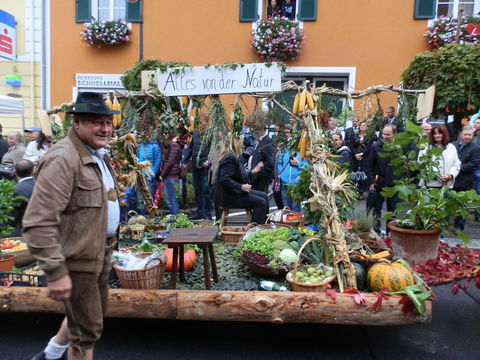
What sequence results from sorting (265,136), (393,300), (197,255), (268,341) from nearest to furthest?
(393,300) → (268,341) → (197,255) → (265,136)

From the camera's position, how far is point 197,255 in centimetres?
492

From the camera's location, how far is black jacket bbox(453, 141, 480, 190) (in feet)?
20.6

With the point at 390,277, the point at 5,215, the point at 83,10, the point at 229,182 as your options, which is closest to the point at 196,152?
the point at 229,182

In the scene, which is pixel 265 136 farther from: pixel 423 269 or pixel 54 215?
pixel 54 215

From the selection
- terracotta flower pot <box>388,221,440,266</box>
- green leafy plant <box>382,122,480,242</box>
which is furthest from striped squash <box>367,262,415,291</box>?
green leafy plant <box>382,122,480,242</box>

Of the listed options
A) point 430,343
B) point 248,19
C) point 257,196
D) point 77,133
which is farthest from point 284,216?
point 248,19

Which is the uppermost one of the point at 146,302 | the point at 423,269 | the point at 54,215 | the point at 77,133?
the point at 77,133

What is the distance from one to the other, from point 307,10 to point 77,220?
11142mm

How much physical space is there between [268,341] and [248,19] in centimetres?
A: 1054

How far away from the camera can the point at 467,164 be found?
6289 mm

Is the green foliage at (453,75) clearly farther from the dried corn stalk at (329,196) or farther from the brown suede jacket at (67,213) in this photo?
the brown suede jacket at (67,213)

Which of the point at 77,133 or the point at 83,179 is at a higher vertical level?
the point at 77,133

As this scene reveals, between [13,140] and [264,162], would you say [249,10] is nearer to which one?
[264,162]

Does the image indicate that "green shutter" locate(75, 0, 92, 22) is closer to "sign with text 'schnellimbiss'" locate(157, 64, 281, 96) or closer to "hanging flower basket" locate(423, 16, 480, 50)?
"sign with text 'schnellimbiss'" locate(157, 64, 281, 96)
